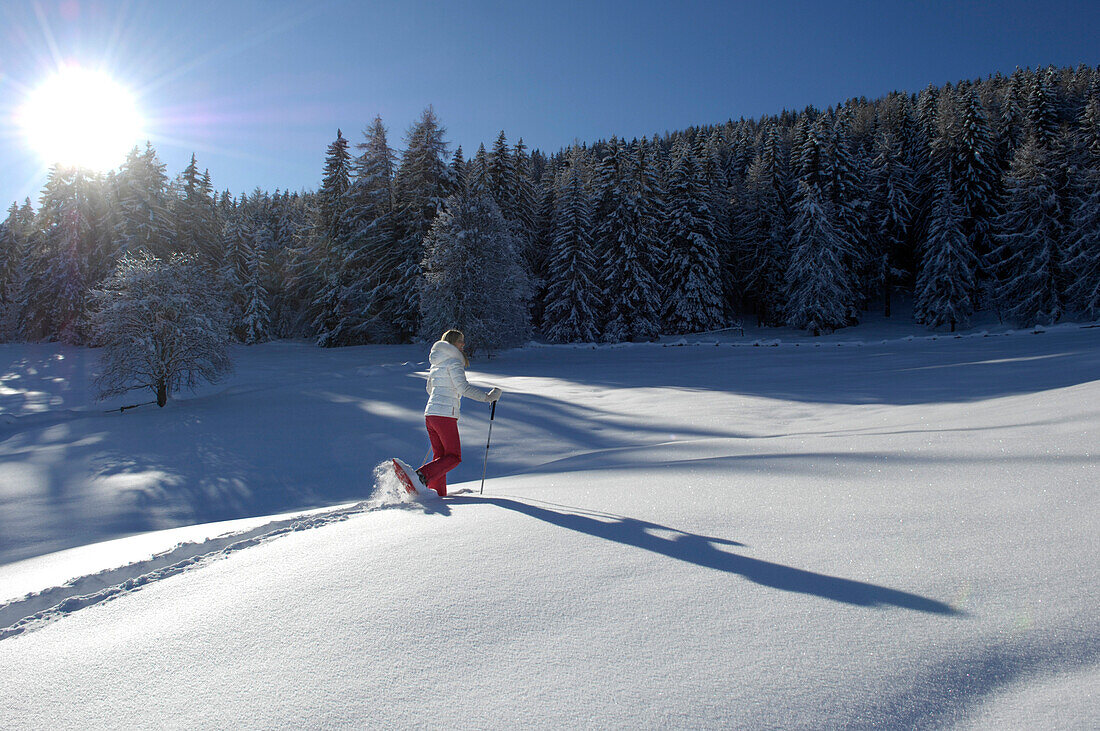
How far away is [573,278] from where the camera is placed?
36188 mm

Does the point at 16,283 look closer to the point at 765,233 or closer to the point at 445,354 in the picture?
the point at 445,354

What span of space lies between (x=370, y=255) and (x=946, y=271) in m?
35.5

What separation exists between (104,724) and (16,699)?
1.55 feet

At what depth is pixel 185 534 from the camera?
4.44 metres

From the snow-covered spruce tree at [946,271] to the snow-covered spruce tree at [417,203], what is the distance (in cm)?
3042

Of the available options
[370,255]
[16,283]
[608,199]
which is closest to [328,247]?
[370,255]

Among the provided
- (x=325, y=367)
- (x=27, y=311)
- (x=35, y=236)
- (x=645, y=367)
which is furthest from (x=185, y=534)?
(x=35, y=236)

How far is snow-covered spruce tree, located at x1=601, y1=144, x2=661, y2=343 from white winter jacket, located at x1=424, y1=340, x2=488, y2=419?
30739mm

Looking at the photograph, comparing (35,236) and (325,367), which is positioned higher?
(35,236)

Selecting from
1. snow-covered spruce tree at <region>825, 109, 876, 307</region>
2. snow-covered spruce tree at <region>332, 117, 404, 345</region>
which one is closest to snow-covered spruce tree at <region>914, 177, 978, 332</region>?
snow-covered spruce tree at <region>825, 109, 876, 307</region>

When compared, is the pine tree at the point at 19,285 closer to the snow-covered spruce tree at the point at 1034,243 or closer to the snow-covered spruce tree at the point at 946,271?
the snow-covered spruce tree at the point at 946,271

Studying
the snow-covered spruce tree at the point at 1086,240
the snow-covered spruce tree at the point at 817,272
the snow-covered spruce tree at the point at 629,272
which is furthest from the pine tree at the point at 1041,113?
the snow-covered spruce tree at the point at 629,272

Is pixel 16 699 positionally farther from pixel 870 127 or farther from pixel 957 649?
pixel 870 127

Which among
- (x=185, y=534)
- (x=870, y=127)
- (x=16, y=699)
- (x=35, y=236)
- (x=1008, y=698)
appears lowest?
(x=185, y=534)
